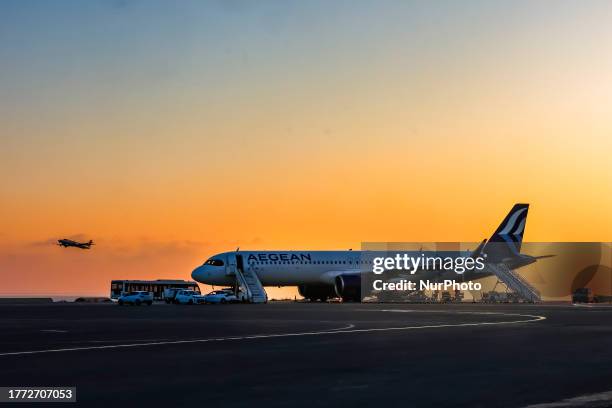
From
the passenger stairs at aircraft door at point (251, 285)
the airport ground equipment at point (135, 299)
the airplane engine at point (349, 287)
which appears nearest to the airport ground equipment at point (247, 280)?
the passenger stairs at aircraft door at point (251, 285)

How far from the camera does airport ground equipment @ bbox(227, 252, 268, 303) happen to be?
101 meters

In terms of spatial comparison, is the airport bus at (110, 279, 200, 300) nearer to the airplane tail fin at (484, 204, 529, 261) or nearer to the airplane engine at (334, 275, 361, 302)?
the airplane engine at (334, 275, 361, 302)

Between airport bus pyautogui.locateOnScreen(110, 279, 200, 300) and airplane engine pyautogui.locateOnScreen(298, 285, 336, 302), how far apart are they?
89.7 feet

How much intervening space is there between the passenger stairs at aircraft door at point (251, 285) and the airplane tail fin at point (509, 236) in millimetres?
31528

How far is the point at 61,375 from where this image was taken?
19391 millimetres

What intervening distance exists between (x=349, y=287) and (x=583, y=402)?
8918 centimetres

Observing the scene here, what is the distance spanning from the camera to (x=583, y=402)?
15.8 m

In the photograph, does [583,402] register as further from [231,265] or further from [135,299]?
[231,265]

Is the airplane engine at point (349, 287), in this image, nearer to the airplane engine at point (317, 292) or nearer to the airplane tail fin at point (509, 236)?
the airplane engine at point (317, 292)

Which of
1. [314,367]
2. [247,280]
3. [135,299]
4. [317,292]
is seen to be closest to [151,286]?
[317,292]

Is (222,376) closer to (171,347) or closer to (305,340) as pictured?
(171,347)

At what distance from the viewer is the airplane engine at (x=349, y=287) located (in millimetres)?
104812

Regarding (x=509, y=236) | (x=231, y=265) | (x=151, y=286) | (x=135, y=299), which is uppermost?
(x=509, y=236)

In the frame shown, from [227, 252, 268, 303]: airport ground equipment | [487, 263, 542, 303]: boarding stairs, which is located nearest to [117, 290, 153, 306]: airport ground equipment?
[227, 252, 268, 303]: airport ground equipment
